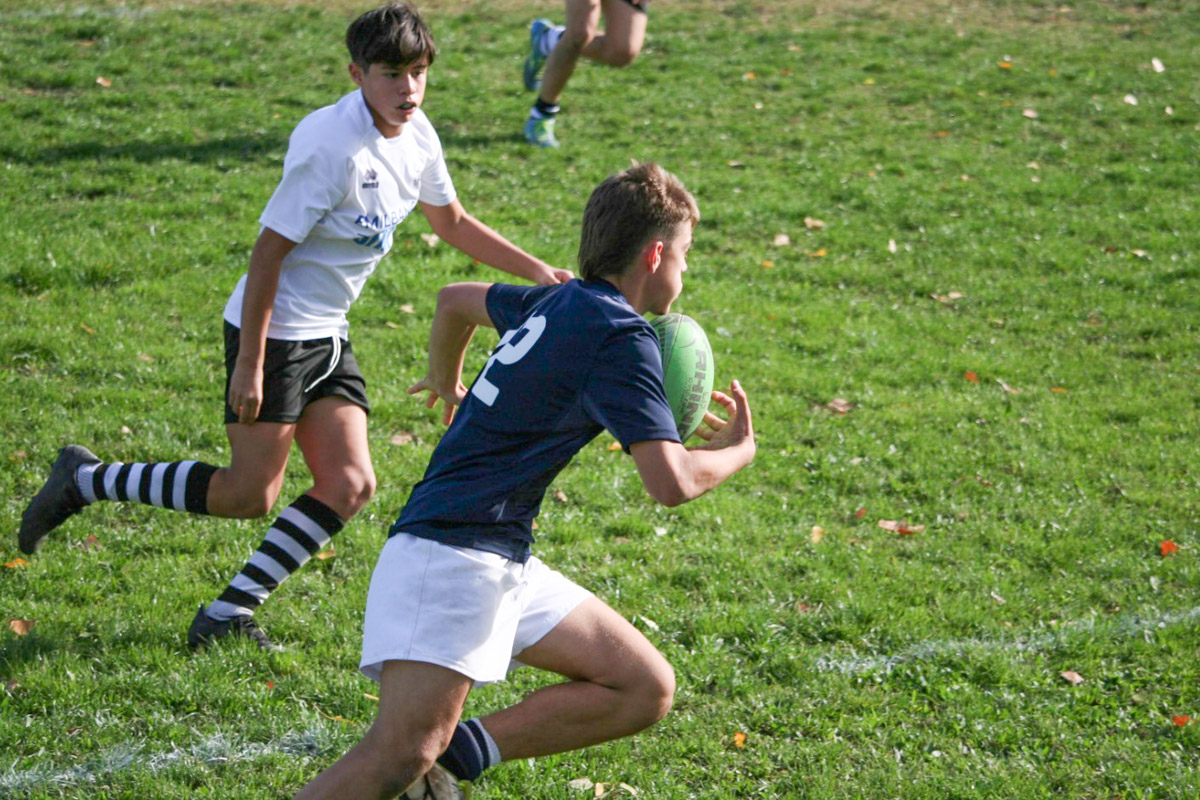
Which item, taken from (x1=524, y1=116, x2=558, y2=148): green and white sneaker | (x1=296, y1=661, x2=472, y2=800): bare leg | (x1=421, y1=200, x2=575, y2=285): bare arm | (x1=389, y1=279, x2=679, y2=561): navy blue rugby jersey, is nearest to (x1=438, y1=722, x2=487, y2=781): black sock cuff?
Result: (x1=296, y1=661, x2=472, y2=800): bare leg

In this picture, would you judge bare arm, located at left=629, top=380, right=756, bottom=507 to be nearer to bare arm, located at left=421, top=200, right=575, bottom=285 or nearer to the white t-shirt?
bare arm, located at left=421, top=200, right=575, bottom=285

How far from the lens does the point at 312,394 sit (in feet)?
13.8

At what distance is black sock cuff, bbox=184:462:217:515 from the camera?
4.22 metres

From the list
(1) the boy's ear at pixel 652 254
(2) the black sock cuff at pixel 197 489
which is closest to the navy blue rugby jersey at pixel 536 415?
(1) the boy's ear at pixel 652 254

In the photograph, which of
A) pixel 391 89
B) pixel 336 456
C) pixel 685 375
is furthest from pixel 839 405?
pixel 391 89

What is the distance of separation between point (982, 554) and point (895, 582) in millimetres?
538

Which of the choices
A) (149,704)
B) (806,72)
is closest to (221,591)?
(149,704)

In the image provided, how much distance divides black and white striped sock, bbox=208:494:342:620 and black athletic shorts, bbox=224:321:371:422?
1.13 feet

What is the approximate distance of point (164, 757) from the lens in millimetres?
3662

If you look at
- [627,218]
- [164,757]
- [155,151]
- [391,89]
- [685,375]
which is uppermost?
[391,89]

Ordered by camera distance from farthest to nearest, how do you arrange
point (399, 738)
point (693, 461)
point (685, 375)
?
1. point (685, 375)
2. point (693, 461)
3. point (399, 738)

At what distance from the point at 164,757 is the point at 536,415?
171 cm

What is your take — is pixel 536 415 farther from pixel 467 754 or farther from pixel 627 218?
pixel 467 754

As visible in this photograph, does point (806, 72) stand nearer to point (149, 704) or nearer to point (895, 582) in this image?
point (895, 582)
